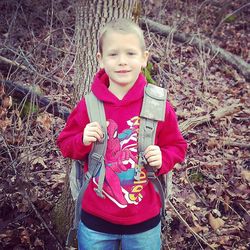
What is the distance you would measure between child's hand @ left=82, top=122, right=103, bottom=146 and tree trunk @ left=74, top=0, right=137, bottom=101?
41.9 inches

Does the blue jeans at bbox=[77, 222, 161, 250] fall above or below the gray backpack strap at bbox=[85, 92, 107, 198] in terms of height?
below

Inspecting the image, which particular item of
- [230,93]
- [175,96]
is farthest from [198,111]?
[230,93]

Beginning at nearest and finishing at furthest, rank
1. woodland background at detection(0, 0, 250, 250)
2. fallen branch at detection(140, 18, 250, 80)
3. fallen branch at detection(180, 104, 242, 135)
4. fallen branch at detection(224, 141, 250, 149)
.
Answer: woodland background at detection(0, 0, 250, 250) → fallen branch at detection(180, 104, 242, 135) → fallen branch at detection(224, 141, 250, 149) → fallen branch at detection(140, 18, 250, 80)

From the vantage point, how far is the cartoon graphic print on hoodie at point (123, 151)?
223cm

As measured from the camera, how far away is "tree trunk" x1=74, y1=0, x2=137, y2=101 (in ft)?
9.68

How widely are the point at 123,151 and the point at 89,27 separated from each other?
127cm

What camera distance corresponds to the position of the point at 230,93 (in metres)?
6.92

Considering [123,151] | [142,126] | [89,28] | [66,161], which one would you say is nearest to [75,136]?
[123,151]

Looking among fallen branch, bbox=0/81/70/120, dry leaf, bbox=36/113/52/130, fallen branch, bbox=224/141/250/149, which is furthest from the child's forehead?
fallen branch, bbox=224/141/250/149

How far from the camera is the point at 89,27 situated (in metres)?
3.04

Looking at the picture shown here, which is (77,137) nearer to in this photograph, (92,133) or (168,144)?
(92,133)

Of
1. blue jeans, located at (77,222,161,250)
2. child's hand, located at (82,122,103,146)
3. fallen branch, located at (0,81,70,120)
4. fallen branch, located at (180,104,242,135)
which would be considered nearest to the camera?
child's hand, located at (82,122,103,146)

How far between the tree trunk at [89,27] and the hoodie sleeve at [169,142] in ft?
3.36

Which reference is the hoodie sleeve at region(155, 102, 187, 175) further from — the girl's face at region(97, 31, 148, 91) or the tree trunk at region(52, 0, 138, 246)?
the tree trunk at region(52, 0, 138, 246)
